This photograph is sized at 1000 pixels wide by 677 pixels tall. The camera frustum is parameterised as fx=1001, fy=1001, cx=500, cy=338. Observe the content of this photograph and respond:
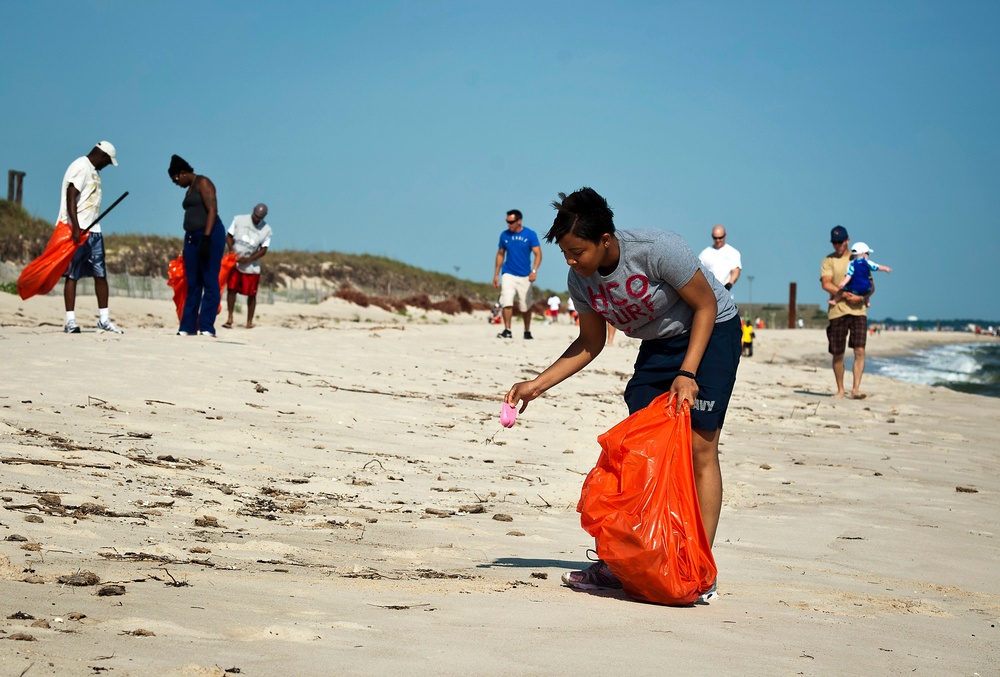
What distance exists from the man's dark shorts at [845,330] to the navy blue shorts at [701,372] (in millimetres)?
7262

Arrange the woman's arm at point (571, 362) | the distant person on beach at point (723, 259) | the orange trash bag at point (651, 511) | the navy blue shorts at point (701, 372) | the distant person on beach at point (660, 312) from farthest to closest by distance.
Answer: the distant person on beach at point (723, 259) < the woman's arm at point (571, 362) < the navy blue shorts at point (701, 372) < the distant person on beach at point (660, 312) < the orange trash bag at point (651, 511)

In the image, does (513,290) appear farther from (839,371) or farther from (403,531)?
(403,531)

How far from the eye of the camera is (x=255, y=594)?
2.85 m

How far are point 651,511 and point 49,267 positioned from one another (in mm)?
7880

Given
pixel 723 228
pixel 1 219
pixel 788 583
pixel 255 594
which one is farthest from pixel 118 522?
pixel 1 219

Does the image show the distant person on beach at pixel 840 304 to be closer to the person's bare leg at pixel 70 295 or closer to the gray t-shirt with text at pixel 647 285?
the gray t-shirt with text at pixel 647 285

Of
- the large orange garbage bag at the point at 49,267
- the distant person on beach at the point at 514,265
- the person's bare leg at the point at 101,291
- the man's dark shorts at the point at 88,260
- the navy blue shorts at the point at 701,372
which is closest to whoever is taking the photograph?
the navy blue shorts at the point at 701,372

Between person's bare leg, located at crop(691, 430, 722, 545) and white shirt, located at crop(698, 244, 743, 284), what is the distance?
8.61 meters

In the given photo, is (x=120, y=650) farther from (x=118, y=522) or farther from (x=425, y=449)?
(x=425, y=449)

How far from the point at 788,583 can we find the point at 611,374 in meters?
7.35

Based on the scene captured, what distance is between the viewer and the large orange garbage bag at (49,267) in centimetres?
948

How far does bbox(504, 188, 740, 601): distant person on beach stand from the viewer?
3512mm

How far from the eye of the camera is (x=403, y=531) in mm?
4176

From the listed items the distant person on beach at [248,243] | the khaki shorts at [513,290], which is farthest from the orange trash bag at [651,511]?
the khaki shorts at [513,290]
